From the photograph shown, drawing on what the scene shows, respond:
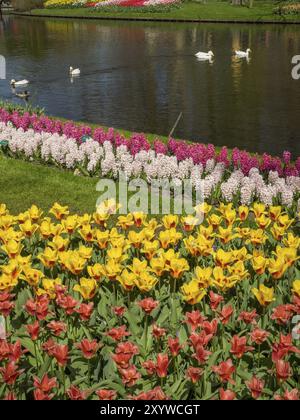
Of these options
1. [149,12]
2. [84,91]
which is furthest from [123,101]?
[149,12]

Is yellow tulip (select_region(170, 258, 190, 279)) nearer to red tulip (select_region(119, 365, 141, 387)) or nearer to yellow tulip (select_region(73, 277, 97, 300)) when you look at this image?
yellow tulip (select_region(73, 277, 97, 300))

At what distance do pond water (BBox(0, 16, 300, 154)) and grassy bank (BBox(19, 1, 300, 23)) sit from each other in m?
2.08

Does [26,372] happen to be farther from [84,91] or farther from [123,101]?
[84,91]

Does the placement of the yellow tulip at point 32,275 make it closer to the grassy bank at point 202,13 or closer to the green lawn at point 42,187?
the green lawn at point 42,187

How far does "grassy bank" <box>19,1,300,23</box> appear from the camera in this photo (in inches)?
1638

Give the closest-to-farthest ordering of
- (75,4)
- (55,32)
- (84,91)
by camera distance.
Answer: (84,91), (55,32), (75,4)

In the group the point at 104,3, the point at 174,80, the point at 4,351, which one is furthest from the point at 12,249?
the point at 104,3

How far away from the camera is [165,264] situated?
4871 mm

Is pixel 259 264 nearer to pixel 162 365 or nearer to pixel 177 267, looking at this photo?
pixel 177 267

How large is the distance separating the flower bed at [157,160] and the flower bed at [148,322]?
2.83 m

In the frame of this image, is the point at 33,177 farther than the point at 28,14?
No

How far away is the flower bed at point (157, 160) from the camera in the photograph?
8.62 meters

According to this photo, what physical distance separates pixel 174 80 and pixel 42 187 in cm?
1415

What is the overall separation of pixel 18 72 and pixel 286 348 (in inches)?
980
